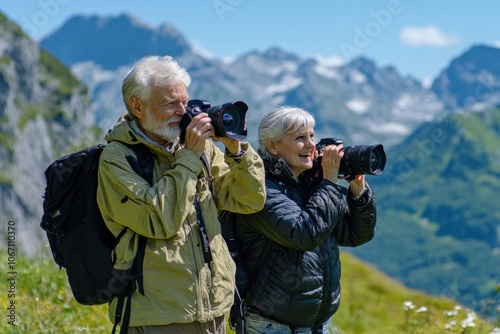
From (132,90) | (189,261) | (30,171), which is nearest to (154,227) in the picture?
(189,261)

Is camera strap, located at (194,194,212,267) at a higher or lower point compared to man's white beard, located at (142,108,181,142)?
lower

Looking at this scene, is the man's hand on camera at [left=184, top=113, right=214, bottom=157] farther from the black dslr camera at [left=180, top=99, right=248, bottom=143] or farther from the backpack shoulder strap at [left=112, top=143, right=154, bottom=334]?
the backpack shoulder strap at [left=112, top=143, right=154, bottom=334]

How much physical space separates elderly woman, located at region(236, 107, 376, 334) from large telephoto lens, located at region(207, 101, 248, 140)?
2.27ft

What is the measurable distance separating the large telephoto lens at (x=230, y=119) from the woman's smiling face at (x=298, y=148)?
28.8 inches

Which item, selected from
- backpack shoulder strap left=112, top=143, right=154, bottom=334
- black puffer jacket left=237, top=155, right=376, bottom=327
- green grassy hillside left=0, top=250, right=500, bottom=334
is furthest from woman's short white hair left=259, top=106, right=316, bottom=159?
green grassy hillside left=0, top=250, right=500, bottom=334

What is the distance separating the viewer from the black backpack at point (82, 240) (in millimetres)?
3590

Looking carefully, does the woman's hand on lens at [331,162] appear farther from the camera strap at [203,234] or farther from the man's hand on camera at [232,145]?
the camera strap at [203,234]

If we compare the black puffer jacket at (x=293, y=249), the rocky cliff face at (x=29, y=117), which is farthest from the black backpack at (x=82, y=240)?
the rocky cliff face at (x=29, y=117)

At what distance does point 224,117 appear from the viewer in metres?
3.76

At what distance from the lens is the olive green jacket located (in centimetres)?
358

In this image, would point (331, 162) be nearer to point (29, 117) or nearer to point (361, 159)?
point (361, 159)

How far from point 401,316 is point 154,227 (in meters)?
11.3

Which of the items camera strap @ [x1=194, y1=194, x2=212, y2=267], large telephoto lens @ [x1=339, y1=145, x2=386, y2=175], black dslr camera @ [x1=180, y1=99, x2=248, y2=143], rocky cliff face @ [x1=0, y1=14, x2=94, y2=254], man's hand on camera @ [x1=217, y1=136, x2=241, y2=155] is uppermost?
large telephoto lens @ [x1=339, y1=145, x2=386, y2=175]

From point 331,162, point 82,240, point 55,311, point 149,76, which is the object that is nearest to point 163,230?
point 82,240
